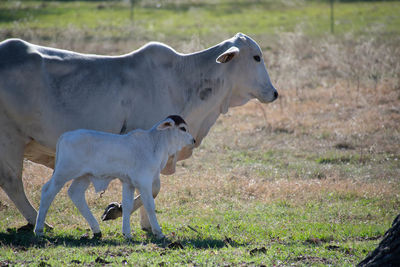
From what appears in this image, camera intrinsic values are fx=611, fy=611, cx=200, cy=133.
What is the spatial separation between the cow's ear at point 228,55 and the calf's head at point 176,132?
115 centimetres

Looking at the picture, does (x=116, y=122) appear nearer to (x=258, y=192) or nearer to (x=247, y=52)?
(x=247, y=52)

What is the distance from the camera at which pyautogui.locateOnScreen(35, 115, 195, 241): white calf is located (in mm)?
6352

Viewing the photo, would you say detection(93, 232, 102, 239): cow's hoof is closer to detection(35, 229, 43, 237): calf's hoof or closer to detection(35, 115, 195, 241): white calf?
detection(35, 115, 195, 241): white calf

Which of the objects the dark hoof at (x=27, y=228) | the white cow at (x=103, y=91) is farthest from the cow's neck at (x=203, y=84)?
the dark hoof at (x=27, y=228)

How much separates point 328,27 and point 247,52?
2122 centimetres

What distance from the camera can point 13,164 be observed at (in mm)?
7023

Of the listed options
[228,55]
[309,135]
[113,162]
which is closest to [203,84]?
[228,55]

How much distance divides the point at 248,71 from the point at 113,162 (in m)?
2.42

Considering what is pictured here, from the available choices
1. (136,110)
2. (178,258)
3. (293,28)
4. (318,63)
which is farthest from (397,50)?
(178,258)

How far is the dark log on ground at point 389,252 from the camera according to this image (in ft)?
16.0

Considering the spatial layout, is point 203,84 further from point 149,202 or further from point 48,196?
point 48,196

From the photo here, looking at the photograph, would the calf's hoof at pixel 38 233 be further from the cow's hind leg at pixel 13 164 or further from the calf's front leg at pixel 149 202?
the calf's front leg at pixel 149 202

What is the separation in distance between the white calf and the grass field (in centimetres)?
37

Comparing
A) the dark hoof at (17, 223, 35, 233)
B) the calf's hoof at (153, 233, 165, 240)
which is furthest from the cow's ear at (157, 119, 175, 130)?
the dark hoof at (17, 223, 35, 233)
